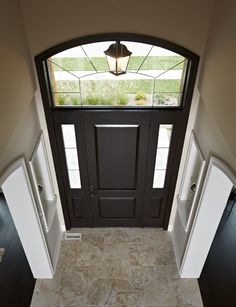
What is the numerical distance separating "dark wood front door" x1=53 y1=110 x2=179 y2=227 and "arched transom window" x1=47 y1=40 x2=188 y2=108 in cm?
15

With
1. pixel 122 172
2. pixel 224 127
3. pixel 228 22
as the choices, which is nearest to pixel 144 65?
pixel 228 22

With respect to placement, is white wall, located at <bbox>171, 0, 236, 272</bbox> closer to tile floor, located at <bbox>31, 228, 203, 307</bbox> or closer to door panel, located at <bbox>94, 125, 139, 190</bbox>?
door panel, located at <bbox>94, 125, 139, 190</bbox>

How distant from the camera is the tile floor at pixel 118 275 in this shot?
4020 mm

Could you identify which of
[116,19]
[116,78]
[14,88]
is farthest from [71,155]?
[116,19]

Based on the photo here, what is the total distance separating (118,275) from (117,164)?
174cm

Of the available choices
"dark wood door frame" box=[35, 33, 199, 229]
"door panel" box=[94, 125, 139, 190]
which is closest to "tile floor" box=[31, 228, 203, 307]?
"door panel" box=[94, 125, 139, 190]

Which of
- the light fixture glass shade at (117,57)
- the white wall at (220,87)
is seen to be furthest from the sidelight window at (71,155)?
the white wall at (220,87)

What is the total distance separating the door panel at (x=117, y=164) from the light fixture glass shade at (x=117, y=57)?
558 mm

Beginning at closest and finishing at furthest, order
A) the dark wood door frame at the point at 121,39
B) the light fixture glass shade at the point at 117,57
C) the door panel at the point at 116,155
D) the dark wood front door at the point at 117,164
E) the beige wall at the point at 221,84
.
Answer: the beige wall at the point at 221,84 → the dark wood door frame at the point at 121,39 → the light fixture glass shade at the point at 117,57 → the dark wood front door at the point at 117,164 → the door panel at the point at 116,155

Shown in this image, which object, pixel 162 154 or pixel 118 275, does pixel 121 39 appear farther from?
pixel 118 275

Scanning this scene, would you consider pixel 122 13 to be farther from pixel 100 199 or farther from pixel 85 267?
pixel 85 267

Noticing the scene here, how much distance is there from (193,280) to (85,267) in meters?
1.69

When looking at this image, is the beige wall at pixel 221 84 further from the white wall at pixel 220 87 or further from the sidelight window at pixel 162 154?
the sidelight window at pixel 162 154

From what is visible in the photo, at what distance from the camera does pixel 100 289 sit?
4.14 m
